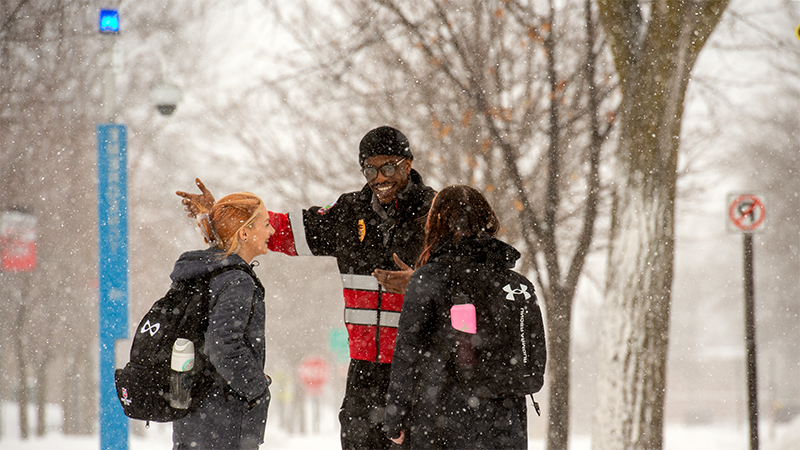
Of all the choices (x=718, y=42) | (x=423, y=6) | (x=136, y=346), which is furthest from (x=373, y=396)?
(x=718, y=42)

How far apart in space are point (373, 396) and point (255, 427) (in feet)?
2.27

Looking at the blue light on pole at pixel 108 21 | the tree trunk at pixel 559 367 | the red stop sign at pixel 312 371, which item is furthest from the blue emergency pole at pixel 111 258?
the red stop sign at pixel 312 371

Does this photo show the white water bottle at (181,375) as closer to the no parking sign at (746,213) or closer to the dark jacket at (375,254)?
the dark jacket at (375,254)

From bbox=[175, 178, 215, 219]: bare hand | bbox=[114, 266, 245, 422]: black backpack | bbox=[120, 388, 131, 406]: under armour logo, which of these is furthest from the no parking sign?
bbox=[120, 388, 131, 406]: under armour logo

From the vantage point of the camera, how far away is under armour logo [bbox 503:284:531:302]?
2921 millimetres

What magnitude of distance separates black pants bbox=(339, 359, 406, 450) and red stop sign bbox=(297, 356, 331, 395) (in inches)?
749

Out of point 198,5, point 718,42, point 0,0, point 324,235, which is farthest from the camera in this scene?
point 198,5

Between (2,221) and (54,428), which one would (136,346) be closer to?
(2,221)

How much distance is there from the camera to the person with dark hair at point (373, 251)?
3.45m

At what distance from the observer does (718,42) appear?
7.88m

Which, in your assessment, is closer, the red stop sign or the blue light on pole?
Answer: the blue light on pole

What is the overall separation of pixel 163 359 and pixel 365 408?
3.47 ft

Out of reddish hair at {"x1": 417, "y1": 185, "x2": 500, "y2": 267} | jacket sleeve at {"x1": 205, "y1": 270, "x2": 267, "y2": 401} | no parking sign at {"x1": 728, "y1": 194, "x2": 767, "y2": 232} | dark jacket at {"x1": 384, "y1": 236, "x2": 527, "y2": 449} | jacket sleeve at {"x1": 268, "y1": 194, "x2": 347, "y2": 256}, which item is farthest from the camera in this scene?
no parking sign at {"x1": 728, "y1": 194, "x2": 767, "y2": 232}

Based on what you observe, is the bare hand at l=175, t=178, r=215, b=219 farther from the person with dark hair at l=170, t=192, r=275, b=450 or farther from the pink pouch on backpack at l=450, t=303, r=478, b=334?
the pink pouch on backpack at l=450, t=303, r=478, b=334
